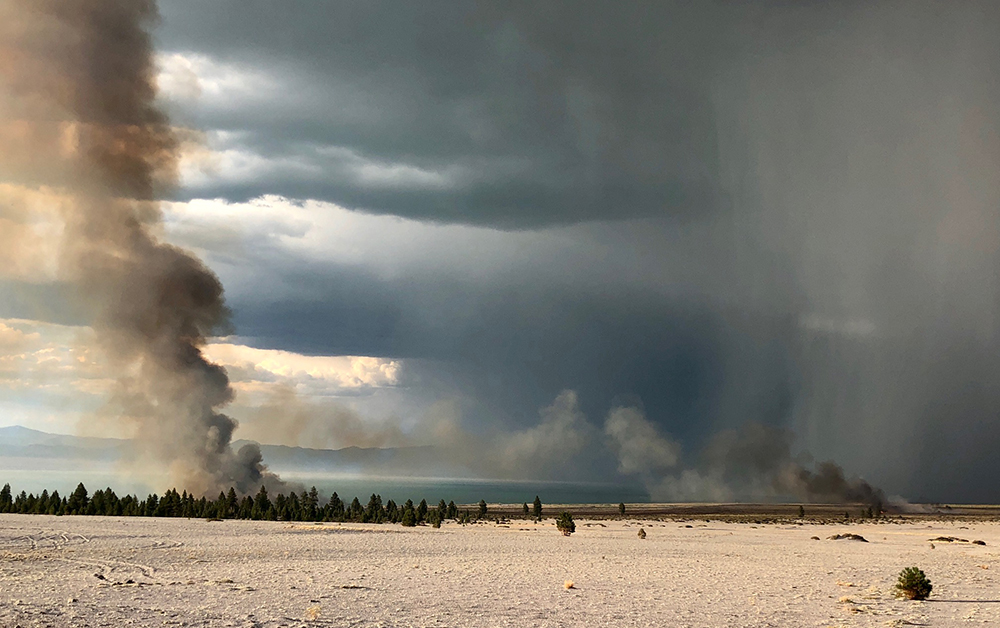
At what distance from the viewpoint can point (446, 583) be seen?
140ft

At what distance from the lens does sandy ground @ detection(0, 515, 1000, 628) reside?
101 feet

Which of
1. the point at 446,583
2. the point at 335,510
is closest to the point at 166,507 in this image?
the point at 335,510

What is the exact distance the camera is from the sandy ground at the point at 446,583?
30.9 meters

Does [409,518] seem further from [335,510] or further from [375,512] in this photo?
[335,510]

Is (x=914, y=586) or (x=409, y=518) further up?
(x=914, y=586)

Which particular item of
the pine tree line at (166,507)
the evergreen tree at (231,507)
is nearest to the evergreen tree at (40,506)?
the pine tree line at (166,507)

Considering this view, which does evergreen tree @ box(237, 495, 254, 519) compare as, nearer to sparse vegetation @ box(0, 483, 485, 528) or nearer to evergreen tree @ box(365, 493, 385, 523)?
sparse vegetation @ box(0, 483, 485, 528)

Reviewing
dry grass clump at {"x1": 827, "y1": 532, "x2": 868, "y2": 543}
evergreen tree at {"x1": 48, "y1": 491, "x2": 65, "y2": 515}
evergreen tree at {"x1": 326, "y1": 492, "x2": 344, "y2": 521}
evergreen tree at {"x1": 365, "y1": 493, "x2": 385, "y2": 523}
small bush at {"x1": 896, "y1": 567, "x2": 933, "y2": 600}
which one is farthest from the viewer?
evergreen tree at {"x1": 365, "y1": 493, "x2": 385, "y2": 523}

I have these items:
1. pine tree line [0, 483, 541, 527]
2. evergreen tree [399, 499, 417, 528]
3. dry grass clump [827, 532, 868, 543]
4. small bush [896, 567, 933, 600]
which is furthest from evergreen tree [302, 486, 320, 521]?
small bush [896, 567, 933, 600]

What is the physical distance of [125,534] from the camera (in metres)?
72.8

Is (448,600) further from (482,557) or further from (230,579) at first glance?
(482,557)

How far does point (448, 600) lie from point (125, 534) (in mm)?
51032

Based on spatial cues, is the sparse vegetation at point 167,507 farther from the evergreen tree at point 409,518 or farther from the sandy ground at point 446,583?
the sandy ground at point 446,583

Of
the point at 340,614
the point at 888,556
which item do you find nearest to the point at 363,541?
the point at 340,614
